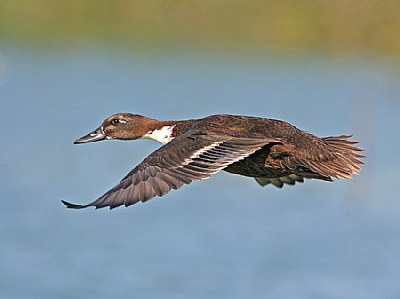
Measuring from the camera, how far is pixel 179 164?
7.50m

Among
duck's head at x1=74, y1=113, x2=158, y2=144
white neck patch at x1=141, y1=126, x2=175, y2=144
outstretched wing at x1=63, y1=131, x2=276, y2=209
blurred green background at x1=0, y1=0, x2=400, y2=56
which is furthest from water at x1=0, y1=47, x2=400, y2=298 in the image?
outstretched wing at x1=63, y1=131, x2=276, y2=209

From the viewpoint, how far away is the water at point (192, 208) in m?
11.4

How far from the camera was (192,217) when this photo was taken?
1273 centimetres

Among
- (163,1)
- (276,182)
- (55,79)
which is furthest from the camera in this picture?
(163,1)

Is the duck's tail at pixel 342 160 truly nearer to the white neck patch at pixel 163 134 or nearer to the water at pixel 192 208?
the white neck patch at pixel 163 134

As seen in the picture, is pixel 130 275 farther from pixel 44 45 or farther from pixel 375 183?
pixel 44 45

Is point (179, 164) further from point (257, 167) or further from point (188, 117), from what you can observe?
point (188, 117)

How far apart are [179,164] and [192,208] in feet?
18.3

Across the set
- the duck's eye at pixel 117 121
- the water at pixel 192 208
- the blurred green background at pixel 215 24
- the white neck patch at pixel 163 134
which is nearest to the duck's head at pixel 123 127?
the duck's eye at pixel 117 121

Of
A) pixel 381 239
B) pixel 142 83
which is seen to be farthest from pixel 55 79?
pixel 381 239

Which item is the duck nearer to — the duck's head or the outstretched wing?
the outstretched wing

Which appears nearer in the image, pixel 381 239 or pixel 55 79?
pixel 381 239

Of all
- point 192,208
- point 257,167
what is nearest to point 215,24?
point 192,208

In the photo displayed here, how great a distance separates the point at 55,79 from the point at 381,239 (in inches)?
281
